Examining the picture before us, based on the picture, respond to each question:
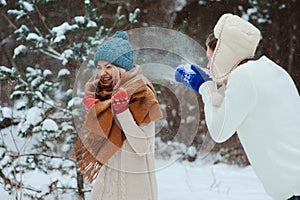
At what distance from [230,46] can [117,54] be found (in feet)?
1.82

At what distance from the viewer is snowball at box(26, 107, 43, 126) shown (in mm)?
3367

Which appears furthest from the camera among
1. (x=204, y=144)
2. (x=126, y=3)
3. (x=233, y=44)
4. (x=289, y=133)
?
(x=126, y=3)

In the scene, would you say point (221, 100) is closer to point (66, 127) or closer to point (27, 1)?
point (66, 127)

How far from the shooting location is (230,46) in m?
1.73

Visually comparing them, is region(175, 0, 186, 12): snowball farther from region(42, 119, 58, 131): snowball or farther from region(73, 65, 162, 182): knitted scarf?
region(73, 65, 162, 182): knitted scarf

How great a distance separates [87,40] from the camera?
349 centimetres

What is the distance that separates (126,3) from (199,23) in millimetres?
1115

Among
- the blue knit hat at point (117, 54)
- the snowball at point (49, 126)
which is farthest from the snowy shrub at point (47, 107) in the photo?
the blue knit hat at point (117, 54)

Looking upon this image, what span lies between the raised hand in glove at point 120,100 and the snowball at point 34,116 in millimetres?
1520

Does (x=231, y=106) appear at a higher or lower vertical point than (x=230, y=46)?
lower

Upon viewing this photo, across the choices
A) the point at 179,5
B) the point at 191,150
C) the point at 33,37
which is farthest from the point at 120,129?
the point at 179,5

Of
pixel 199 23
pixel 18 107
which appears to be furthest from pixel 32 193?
pixel 199 23

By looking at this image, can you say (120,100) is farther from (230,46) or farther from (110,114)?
(230,46)

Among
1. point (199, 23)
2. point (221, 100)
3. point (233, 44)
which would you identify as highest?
point (233, 44)
